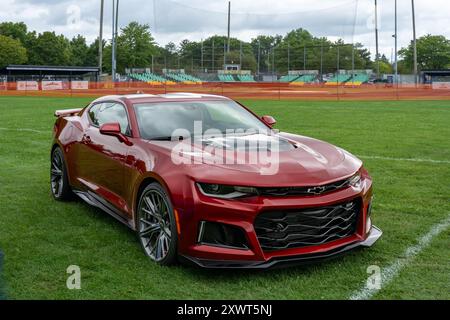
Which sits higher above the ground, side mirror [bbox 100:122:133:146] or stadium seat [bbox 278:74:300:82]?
stadium seat [bbox 278:74:300:82]

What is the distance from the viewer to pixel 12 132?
43.3 ft

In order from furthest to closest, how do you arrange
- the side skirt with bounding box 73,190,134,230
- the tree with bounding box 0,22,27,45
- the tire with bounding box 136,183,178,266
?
1. the tree with bounding box 0,22,27,45
2. the side skirt with bounding box 73,190,134,230
3. the tire with bounding box 136,183,178,266

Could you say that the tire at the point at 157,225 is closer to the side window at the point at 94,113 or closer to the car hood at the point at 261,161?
the car hood at the point at 261,161

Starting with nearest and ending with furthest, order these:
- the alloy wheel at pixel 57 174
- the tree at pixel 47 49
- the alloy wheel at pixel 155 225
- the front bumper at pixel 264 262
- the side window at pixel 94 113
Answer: the front bumper at pixel 264 262, the alloy wheel at pixel 155 225, the side window at pixel 94 113, the alloy wheel at pixel 57 174, the tree at pixel 47 49

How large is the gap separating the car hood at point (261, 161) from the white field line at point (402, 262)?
779mm

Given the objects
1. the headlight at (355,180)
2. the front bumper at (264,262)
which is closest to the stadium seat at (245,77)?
the headlight at (355,180)

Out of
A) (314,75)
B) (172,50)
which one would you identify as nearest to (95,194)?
(172,50)

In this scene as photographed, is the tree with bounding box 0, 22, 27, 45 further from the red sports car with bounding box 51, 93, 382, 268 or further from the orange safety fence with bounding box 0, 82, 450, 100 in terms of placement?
the red sports car with bounding box 51, 93, 382, 268

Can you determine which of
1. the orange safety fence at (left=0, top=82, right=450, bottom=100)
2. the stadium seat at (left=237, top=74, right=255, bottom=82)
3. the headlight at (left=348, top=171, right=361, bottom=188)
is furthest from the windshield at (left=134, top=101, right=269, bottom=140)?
the stadium seat at (left=237, top=74, right=255, bottom=82)

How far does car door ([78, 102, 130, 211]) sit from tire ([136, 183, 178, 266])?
441mm

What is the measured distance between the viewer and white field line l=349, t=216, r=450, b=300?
363 centimetres

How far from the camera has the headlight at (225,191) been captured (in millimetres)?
3781

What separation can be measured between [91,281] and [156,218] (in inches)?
26.9

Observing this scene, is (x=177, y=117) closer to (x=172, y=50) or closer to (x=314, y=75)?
(x=172, y=50)
